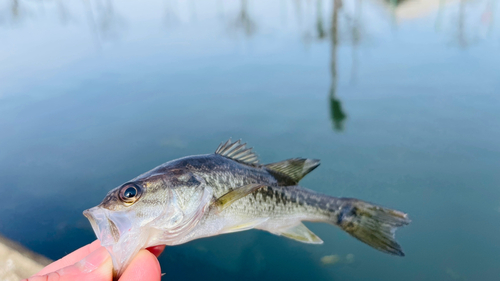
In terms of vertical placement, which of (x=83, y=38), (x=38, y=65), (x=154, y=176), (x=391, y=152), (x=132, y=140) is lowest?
(x=391, y=152)

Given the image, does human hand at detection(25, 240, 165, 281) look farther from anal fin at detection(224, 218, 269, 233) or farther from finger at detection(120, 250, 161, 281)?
anal fin at detection(224, 218, 269, 233)

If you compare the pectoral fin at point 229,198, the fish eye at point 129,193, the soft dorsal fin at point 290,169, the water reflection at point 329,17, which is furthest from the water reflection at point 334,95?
the fish eye at point 129,193

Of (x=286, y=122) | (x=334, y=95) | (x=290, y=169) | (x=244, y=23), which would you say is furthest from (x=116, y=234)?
(x=244, y=23)

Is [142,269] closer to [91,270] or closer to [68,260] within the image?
[91,270]

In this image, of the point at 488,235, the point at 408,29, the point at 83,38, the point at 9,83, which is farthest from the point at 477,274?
the point at 83,38

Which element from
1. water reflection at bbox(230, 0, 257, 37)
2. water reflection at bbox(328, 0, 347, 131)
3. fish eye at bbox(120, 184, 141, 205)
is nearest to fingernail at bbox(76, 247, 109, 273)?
fish eye at bbox(120, 184, 141, 205)

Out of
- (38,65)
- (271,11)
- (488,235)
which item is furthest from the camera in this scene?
(271,11)

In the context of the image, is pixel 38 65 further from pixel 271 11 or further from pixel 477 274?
pixel 477 274

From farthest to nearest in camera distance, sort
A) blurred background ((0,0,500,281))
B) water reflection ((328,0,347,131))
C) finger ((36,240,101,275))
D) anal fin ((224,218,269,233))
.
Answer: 1. water reflection ((328,0,347,131))
2. blurred background ((0,0,500,281))
3. anal fin ((224,218,269,233))
4. finger ((36,240,101,275))
